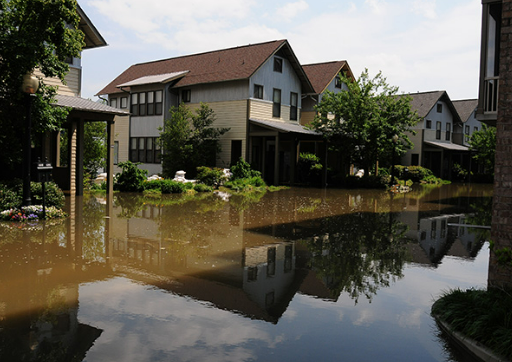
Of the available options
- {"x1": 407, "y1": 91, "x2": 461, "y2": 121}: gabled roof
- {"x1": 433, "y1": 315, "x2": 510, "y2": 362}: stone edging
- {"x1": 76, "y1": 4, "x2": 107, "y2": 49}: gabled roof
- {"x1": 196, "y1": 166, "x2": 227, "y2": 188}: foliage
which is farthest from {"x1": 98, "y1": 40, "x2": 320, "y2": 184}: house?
{"x1": 433, "y1": 315, "x2": 510, "y2": 362}: stone edging

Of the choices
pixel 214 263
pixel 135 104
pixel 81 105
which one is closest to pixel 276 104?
pixel 135 104

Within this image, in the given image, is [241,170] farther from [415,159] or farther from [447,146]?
[447,146]

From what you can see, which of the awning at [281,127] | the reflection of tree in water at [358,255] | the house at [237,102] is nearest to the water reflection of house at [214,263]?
the reflection of tree in water at [358,255]

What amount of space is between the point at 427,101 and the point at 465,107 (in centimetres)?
934

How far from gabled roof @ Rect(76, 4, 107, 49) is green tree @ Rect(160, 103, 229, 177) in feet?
→ 32.6

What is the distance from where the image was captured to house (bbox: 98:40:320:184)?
3164 cm

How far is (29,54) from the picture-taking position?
47.4 feet

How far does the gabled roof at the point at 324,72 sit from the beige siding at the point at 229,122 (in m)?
7.32

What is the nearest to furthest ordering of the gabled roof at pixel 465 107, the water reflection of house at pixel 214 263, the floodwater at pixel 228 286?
1. the floodwater at pixel 228 286
2. the water reflection of house at pixel 214 263
3. the gabled roof at pixel 465 107

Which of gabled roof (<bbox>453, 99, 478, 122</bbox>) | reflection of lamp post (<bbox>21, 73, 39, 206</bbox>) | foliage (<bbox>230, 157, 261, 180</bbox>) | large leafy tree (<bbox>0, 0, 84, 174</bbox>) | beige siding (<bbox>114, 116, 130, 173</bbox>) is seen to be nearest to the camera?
reflection of lamp post (<bbox>21, 73, 39, 206</bbox>)

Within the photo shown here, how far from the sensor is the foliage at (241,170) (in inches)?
1167

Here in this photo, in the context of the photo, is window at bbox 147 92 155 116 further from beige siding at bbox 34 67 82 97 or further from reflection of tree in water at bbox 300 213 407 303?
reflection of tree in water at bbox 300 213 407 303

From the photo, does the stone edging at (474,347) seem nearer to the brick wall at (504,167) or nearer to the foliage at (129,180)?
the brick wall at (504,167)

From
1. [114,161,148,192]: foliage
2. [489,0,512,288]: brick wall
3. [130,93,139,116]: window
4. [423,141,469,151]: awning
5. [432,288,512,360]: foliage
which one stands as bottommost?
[432,288,512,360]: foliage
